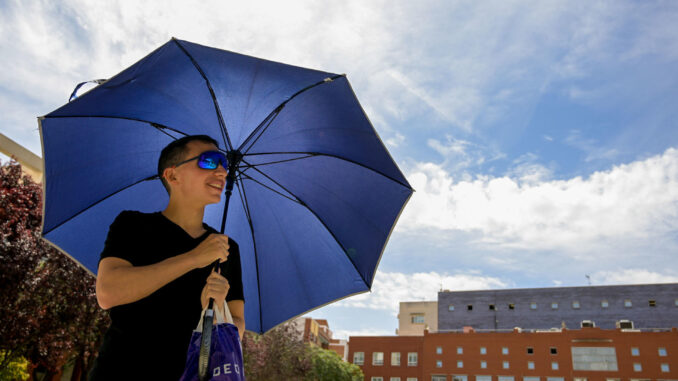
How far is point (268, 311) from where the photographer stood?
11.4 feet

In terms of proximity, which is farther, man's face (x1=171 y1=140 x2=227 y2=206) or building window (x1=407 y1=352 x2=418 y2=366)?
A: building window (x1=407 y1=352 x2=418 y2=366)

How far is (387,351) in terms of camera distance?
57938mm

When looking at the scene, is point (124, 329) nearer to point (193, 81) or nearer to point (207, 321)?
point (207, 321)

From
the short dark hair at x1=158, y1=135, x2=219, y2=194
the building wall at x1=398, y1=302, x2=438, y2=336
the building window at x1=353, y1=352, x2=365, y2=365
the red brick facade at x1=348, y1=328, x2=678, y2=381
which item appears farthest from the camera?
the building wall at x1=398, y1=302, x2=438, y2=336

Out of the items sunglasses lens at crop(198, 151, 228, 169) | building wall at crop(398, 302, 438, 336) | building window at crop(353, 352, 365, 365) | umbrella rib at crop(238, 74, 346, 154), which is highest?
building wall at crop(398, 302, 438, 336)

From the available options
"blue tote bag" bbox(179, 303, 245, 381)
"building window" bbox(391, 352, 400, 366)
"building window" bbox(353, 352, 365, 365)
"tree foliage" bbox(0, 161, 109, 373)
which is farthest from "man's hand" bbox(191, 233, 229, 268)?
"building window" bbox(353, 352, 365, 365)

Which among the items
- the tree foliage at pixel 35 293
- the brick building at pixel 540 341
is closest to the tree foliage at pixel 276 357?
the tree foliage at pixel 35 293

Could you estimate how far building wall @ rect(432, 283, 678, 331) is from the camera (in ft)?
204

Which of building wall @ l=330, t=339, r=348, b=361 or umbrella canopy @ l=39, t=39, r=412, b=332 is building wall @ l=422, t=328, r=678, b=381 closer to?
building wall @ l=330, t=339, r=348, b=361

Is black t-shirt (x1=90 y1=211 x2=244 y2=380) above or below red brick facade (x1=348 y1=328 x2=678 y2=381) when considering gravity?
below

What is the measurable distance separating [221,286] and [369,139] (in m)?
1.54

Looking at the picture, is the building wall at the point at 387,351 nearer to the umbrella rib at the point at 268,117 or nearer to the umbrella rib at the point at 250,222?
the umbrella rib at the point at 250,222

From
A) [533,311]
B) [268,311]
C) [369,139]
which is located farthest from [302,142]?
[533,311]

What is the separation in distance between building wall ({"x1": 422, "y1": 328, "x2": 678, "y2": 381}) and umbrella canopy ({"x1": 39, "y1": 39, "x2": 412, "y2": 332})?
5386 centimetres
